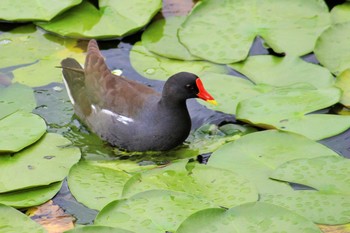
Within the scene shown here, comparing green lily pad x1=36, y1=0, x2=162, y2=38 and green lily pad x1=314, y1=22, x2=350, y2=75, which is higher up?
green lily pad x1=314, y1=22, x2=350, y2=75

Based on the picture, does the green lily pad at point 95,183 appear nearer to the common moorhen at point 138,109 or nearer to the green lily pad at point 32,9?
the common moorhen at point 138,109

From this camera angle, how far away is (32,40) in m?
5.70

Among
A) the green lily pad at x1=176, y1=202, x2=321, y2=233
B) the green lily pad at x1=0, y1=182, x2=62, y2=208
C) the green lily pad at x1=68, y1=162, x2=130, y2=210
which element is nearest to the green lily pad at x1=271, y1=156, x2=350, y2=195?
the green lily pad at x1=176, y1=202, x2=321, y2=233

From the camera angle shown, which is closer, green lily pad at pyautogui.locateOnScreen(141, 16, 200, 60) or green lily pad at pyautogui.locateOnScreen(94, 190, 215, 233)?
green lily pad at pyautogui.locateOnScreen(94, 190, 215, 233)

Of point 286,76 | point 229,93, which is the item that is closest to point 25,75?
point 229,93

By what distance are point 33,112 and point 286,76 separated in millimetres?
1526

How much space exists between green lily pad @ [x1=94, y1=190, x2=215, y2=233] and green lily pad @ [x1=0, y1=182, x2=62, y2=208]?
437 millimetres

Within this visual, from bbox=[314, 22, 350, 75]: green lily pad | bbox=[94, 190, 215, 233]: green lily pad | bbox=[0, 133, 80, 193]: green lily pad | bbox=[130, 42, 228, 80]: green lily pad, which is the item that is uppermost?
bbox=[314, 22, 350, 75]: green lily pad

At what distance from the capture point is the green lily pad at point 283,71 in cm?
506

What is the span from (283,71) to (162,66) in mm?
766

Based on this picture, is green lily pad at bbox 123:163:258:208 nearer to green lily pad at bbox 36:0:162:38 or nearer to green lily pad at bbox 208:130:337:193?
green lily pad at bbox 208:130:337:193

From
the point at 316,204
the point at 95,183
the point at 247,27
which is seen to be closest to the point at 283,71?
the point at 247,27

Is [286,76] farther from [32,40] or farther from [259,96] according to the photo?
[32,40]

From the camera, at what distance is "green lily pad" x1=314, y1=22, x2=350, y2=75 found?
516cm
